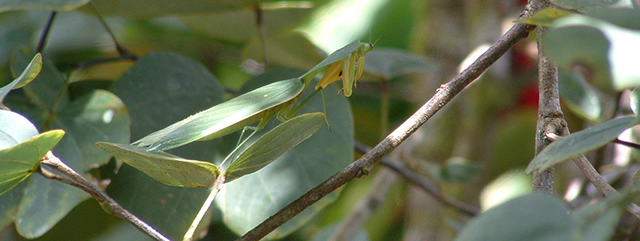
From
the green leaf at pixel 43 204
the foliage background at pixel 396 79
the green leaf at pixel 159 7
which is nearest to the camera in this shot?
the green leaf at pixel 43 204

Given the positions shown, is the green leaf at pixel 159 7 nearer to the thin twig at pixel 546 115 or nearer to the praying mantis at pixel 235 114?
the praying mantis at pixel 235 114

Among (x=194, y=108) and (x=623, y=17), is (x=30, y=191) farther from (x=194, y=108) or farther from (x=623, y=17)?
(x=623, y=17)

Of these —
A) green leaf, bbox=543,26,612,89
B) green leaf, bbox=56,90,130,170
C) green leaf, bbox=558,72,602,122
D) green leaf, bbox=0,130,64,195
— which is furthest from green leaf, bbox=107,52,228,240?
green leaf, bbox=558,72,602,122

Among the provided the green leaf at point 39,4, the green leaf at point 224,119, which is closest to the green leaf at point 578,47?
the green leaf at point 224,119

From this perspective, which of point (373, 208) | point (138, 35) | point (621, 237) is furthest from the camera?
point (138, 35)

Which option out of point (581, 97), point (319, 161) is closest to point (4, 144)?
point (319, 161)
